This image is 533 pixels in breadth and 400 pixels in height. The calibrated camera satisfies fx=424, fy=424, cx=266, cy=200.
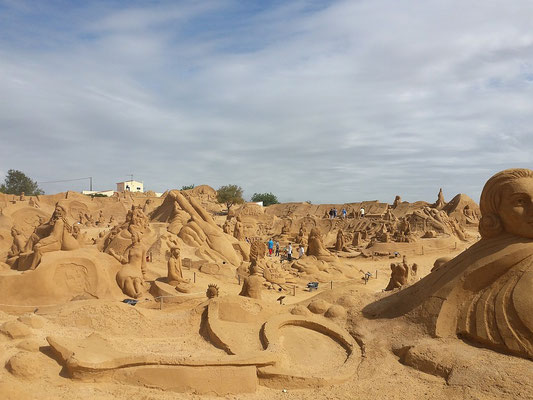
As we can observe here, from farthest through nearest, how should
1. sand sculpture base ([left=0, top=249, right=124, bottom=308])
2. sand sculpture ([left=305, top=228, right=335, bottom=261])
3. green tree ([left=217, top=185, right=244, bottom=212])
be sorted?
1. green tree ([left=217, top=185, right=244, bottom=212])
2. sand sculpture ([left=305, top=228, right=335, bottom=261])
3. sand sculpture base ([left=0, top=249, right=124, bottom=308])

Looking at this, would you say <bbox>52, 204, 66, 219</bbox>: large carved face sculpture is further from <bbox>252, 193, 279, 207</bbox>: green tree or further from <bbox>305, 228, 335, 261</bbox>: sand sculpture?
<bbox>252, 193, 279, 207</bbox>: green tree

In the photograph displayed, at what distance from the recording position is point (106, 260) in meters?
11.1

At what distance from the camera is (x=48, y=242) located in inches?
412

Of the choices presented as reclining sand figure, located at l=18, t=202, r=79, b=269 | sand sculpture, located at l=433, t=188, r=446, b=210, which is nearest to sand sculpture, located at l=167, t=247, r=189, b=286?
reclining sand figure, located at l=18, t=202, r=79, b=269

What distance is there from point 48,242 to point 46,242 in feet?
0.14

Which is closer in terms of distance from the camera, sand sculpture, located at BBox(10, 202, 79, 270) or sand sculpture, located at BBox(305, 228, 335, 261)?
sand sculpture, located at BBox(10, 202, 79, 270)

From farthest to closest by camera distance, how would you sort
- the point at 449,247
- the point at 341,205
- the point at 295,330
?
the point at 341,205 → the point at 449,247 → the point at 295,330

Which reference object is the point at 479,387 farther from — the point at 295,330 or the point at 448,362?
the point at 295,330

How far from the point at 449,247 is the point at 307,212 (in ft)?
74.1

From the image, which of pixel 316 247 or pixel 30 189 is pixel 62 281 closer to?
pixel 316 247

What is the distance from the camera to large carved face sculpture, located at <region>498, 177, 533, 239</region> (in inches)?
202

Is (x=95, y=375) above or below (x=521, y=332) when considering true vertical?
below

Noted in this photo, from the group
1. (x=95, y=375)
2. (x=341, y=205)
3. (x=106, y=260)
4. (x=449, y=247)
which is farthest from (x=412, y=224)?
(x=95, y=375)

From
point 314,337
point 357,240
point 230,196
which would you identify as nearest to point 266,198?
point 230,196
